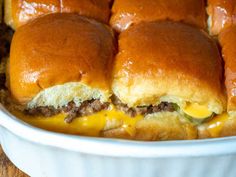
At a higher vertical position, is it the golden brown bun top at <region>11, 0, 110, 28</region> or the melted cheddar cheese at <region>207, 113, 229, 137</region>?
the golden brown bun top at <region>11, 0, 110, 28</region>

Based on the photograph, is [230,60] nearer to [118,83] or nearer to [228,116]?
[228,116]

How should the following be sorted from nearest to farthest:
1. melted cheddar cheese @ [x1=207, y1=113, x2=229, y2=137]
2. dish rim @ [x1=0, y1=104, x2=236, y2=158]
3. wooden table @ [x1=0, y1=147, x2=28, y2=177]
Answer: dish rim @ [x1=0, y1=104, x2=236, y2=158] → melted cheddar cheese @ [x1=207, y1=113, x2=229, y2=137] → wooden table @ [x1=0, y1=147, x2=28, y2=177]

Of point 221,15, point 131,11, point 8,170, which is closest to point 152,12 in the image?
point 131,11

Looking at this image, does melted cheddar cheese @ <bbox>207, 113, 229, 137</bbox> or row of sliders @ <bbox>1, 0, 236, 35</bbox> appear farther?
row of sliders @ <bbox>1, 0, 236, 35</bbox>

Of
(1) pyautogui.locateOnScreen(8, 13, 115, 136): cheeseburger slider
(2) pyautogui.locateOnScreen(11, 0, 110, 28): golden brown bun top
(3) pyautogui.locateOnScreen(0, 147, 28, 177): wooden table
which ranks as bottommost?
(3) pyautogui.locateOnScreen(0, 147, 28, 177): wooden table

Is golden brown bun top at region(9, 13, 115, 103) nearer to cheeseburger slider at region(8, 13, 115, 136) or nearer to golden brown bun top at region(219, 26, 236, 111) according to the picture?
cheeseburger slider at region(8, 13, 115, 136)

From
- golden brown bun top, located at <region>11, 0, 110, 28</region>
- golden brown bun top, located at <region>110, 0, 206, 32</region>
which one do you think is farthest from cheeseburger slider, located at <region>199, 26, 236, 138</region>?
golden brown bun top, located at <region>11, 0, 110, 28</region>

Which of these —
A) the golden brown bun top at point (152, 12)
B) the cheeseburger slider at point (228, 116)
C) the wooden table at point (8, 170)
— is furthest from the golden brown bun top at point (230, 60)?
the wooden table at point (8, 170)
